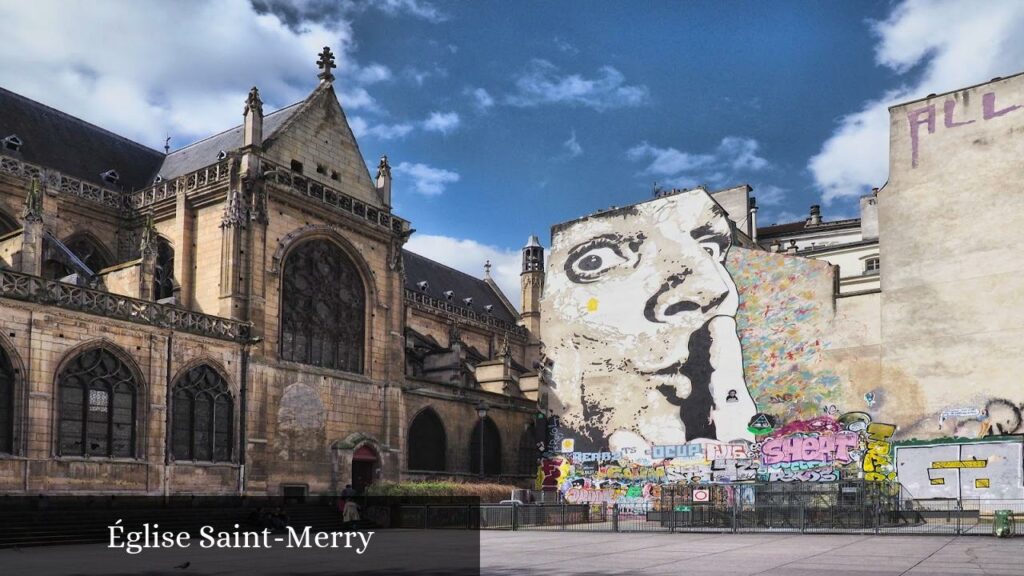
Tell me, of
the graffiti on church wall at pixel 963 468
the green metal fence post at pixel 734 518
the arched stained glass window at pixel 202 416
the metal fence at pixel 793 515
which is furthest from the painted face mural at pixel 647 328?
the arched stained glass window at pixel 202 416

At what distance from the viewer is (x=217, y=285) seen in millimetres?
31938

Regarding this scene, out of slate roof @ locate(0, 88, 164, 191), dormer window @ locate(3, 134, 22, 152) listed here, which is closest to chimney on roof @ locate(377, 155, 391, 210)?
slate roof @ locate(0, 88, 164, 191)

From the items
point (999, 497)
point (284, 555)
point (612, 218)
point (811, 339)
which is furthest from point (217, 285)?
point (999, 497)

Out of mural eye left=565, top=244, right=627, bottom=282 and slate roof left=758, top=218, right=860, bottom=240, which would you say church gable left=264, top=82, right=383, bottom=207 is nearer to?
mural eye left=565, top=244, right=627, bottom=282

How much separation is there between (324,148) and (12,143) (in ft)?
36.0

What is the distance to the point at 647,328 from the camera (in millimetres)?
40906

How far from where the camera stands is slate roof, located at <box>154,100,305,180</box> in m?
37.0

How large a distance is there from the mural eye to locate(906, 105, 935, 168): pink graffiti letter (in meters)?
13.1

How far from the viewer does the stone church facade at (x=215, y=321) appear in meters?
25.8

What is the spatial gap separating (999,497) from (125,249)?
105 feet

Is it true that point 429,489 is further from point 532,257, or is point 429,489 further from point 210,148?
point 532,257

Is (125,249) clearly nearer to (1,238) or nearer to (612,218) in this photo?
(1,238)

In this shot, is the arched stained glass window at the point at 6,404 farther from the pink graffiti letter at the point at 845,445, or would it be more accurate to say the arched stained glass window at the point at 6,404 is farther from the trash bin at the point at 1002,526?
the pink graffiti letter at the point at 845,445

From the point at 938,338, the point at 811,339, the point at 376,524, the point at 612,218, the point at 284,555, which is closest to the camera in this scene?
the point at 284,555
